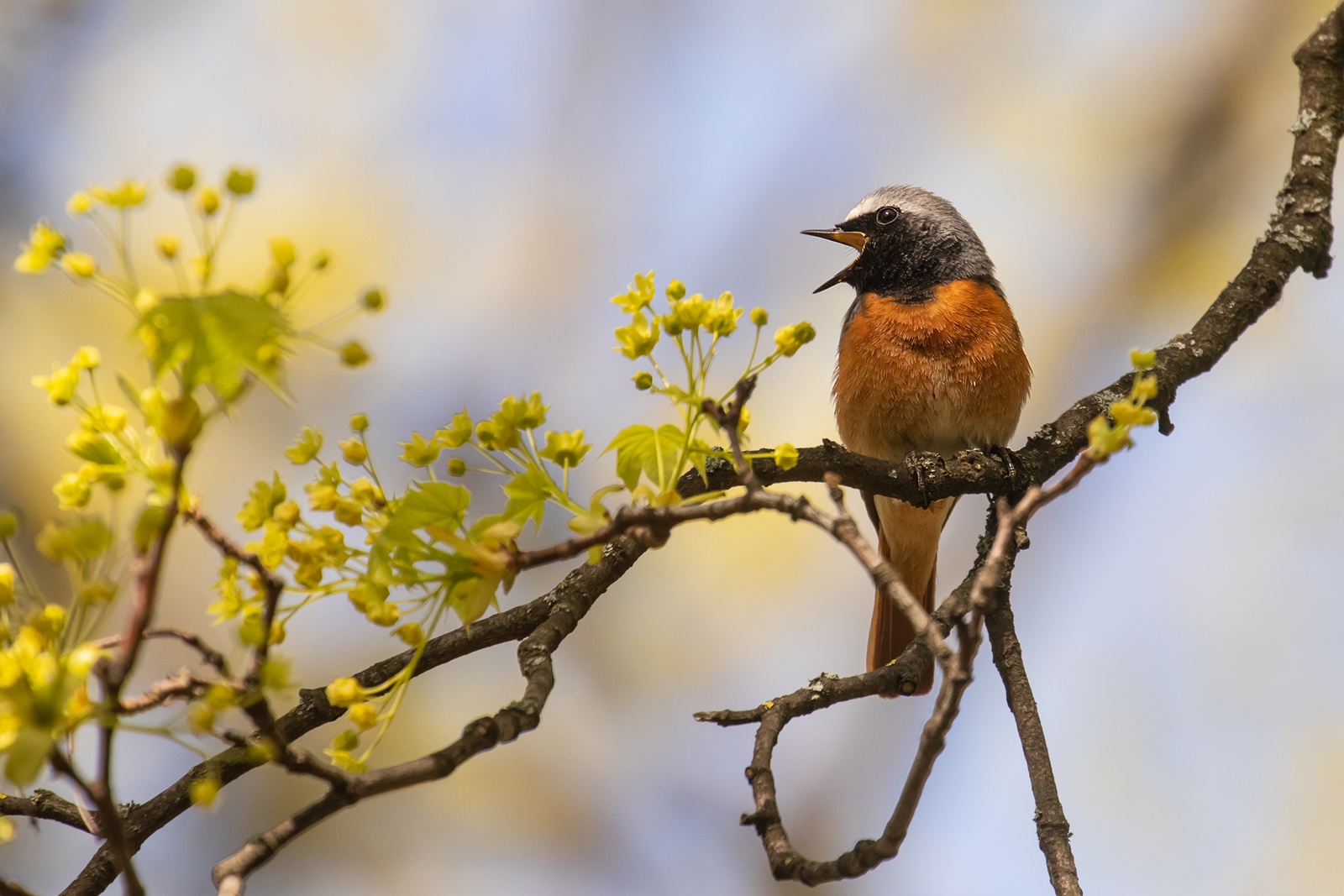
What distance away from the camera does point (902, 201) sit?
16.8 ft

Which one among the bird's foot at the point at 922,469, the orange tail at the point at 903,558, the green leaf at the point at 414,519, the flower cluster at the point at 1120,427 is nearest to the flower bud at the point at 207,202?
the green leaf at the point at 414,519

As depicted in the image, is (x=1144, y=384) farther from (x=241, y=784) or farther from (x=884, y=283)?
(x=241, y=784)

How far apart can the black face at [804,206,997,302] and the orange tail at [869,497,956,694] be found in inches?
37.4

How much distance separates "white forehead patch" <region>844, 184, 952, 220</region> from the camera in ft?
16.6

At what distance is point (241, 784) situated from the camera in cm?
619

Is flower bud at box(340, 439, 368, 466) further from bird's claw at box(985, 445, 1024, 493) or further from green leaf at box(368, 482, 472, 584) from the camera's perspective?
bird's claw at box(985, 445, 1024, 493)

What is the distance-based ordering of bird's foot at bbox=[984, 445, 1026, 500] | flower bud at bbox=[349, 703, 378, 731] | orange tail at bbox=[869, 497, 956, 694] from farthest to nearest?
orange tail at bbox=[869, 497, 956, 694]
bird's foot at bbox=[984, 445, 1026, 500]
flower bud at bbox=[349, 703, 378, 731]

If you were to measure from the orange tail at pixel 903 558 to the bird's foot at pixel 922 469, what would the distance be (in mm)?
1797

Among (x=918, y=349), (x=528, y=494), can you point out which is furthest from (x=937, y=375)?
(x=528, y=494)

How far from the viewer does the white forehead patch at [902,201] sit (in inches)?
199

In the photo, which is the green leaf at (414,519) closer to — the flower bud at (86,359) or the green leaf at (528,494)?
the green leaf at (528,494)

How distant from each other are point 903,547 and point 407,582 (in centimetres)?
407

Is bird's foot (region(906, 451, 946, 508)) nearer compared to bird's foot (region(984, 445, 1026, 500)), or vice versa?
bird's foot (region(906, 451, 946, 508))

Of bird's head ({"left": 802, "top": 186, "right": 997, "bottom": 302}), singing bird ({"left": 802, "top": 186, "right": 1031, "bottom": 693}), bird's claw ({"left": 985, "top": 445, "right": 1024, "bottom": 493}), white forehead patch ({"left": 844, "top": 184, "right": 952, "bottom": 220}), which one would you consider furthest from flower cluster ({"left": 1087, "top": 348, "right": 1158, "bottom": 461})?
white forehead patch ({"left": 844, "top": 184, "right": 952, "bottom": 220})
